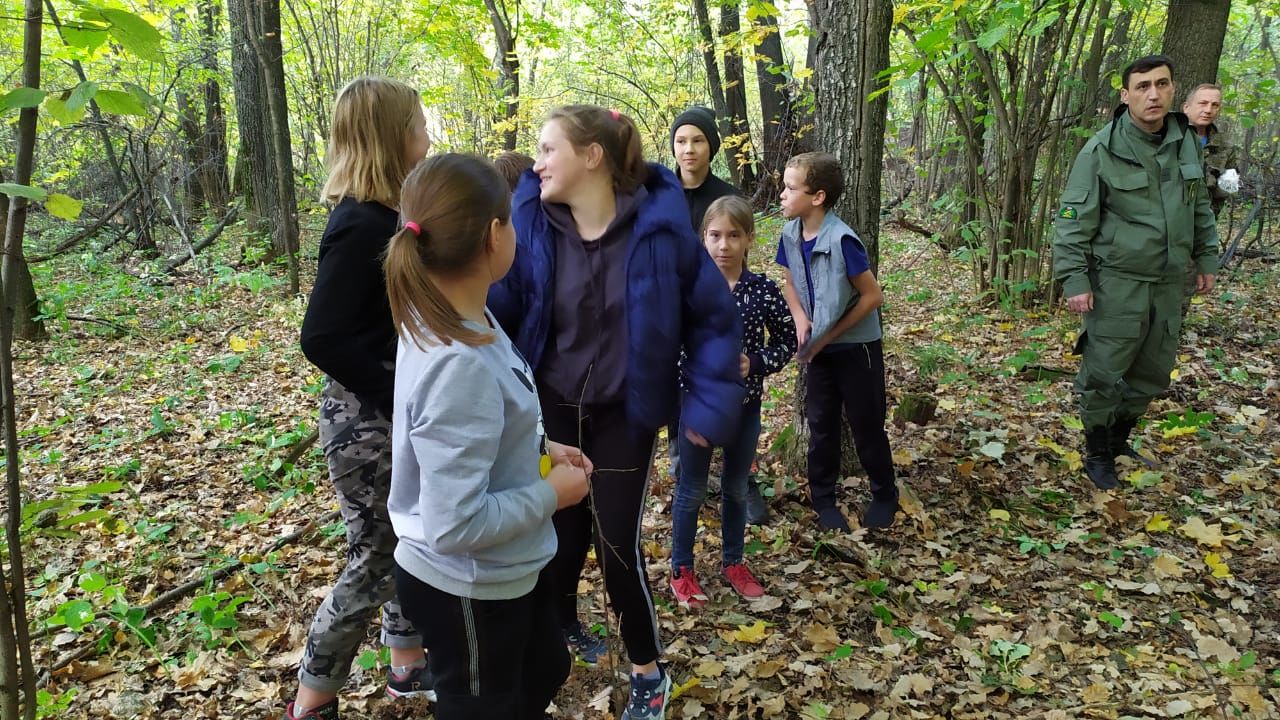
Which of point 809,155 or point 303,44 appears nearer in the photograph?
point 809,155

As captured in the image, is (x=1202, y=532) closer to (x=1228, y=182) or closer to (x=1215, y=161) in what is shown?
(x=1228, y=182)

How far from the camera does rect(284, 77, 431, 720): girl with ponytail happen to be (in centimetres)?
207

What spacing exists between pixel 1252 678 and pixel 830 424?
6.01 ft

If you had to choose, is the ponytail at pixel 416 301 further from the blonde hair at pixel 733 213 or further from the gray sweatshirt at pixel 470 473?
the blonde hair at pixel 733 213

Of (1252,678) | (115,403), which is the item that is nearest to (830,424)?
(1252,678)

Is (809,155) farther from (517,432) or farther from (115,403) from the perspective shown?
(115,403)

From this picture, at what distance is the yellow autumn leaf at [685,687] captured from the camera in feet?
8.64

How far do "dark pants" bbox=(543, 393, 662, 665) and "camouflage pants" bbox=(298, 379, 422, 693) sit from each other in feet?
1.73

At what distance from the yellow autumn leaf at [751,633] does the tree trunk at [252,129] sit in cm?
937

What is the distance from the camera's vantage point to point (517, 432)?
1621 mm

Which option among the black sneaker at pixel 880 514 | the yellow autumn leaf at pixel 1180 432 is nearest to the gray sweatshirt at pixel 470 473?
the black sneaker at pixel 880 514

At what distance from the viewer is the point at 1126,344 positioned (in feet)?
13.1

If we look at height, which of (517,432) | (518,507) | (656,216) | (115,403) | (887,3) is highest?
(887,3)

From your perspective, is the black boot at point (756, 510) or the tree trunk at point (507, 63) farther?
the tree trunk at point (507, 63)
